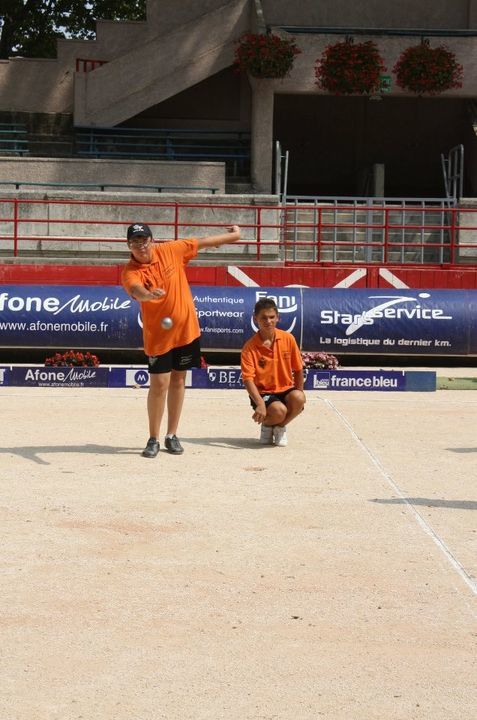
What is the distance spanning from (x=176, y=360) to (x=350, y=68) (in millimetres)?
21036

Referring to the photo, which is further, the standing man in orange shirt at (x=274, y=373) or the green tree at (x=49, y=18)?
the green tree at (x=49, y=18)

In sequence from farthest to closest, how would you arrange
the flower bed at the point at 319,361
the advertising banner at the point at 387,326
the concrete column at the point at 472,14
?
the concrete column at the point at 472,14 < the advertising banner at the point at 387,326 < the flower bed at the point at 319,361

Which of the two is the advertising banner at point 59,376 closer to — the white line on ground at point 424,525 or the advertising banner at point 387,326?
the advertising banner at point 387,326

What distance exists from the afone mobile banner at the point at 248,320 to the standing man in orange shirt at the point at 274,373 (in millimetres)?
8150

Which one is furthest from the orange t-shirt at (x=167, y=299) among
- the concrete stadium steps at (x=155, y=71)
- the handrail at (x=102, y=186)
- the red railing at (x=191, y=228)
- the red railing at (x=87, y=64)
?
the red railing at (x=87, y=64)

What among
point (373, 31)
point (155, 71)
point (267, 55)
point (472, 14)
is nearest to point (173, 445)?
point (267, 55)

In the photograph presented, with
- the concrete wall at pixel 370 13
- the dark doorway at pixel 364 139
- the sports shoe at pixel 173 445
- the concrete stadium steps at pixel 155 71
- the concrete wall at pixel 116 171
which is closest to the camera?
the sports shoe at pixel 173 445

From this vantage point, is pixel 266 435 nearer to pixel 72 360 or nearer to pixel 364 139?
pixel 72 360

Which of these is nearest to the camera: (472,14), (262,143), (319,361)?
(319,361)

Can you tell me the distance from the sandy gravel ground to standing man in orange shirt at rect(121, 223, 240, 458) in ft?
1.37

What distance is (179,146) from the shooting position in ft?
101

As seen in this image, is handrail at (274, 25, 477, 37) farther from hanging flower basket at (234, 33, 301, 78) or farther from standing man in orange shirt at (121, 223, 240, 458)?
standing man in orange shirt at (121, 223, 240, 458)

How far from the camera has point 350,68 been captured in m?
29.3

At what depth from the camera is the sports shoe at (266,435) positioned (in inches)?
419
